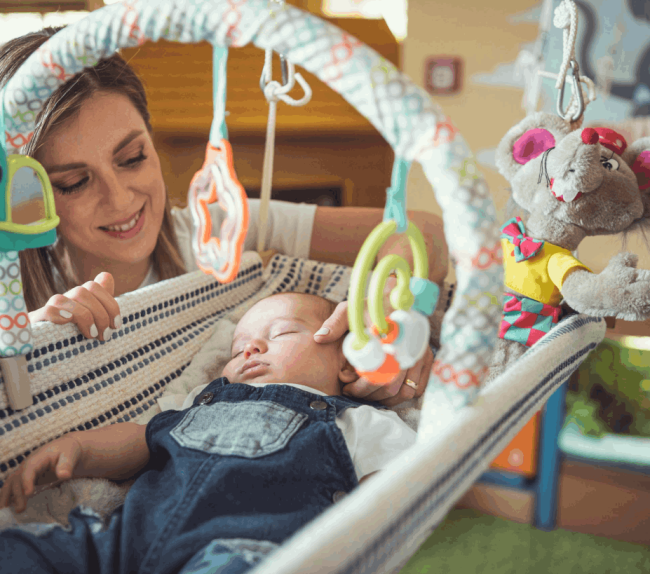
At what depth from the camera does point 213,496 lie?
0.49m

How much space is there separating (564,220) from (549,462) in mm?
1162

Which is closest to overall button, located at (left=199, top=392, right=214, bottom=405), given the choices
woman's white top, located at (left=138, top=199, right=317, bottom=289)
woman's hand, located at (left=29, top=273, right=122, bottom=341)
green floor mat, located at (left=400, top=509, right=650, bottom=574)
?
woman's hand, located at (left=29, top=273, right=122, bottom=341)

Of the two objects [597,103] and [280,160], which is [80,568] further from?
[280,160]

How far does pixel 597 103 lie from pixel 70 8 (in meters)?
2.15

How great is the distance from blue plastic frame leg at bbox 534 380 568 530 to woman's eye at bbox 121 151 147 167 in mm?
1258

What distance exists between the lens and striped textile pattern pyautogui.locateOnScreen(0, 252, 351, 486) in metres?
0.56

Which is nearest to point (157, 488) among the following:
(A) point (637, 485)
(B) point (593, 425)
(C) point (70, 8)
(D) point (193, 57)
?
(B) point (593, 425)

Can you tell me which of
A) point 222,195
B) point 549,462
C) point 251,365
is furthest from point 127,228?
point 549,462

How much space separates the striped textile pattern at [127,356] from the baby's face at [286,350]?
9 cm

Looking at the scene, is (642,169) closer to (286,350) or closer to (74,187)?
(286,350)

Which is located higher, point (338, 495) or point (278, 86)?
point (278, 86)

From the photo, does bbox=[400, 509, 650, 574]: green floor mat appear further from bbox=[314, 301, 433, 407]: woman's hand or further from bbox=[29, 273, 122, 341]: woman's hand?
bbox=[29, 273, 122, 341]: woman's hand

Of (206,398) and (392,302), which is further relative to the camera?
(206,398)

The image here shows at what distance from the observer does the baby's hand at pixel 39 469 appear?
0.50 metres
